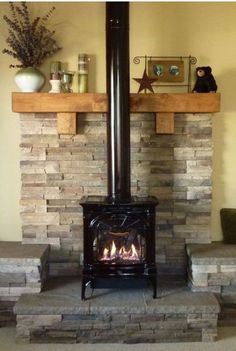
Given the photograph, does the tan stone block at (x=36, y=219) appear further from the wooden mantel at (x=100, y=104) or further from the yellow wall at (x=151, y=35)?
the yellow wall at (x=151, y=35)

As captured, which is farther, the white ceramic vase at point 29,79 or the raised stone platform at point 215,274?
the white ceramic vase at point 29,79

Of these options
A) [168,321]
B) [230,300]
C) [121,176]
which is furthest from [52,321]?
[230,300]

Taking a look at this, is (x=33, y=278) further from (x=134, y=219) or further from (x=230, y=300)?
(x=230, y=300)

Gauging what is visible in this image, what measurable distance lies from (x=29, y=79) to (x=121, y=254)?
4.75 feet

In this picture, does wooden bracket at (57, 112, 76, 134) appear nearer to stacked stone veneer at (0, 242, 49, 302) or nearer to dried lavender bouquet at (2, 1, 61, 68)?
dried lavender bouquet at (2, 1, 61, 68)

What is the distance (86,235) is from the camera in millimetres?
2691

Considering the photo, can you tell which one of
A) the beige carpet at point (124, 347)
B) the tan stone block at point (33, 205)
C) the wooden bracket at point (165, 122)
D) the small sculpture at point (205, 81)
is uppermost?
the small sculpture at point (205, 81)

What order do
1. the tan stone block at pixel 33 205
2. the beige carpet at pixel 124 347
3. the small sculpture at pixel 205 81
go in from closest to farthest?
1. the beige carpet at pixel 124 347
2. the small sculpture at pixel 205 81
3. the tan stone block at pixel 33 205

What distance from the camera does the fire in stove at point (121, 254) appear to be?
2.72 meters

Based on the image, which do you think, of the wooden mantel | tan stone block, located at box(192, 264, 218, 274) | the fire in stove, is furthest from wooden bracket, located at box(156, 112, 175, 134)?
tan stone block, located at box(192, 264, 218, 274)

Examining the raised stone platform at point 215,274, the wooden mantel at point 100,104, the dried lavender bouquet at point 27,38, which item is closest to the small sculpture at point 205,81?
the wooden mantel at point 100,104

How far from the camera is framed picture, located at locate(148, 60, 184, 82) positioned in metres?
3.15

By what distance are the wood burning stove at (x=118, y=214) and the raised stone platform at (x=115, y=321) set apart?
152 mm

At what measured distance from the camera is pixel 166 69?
3154 mm
